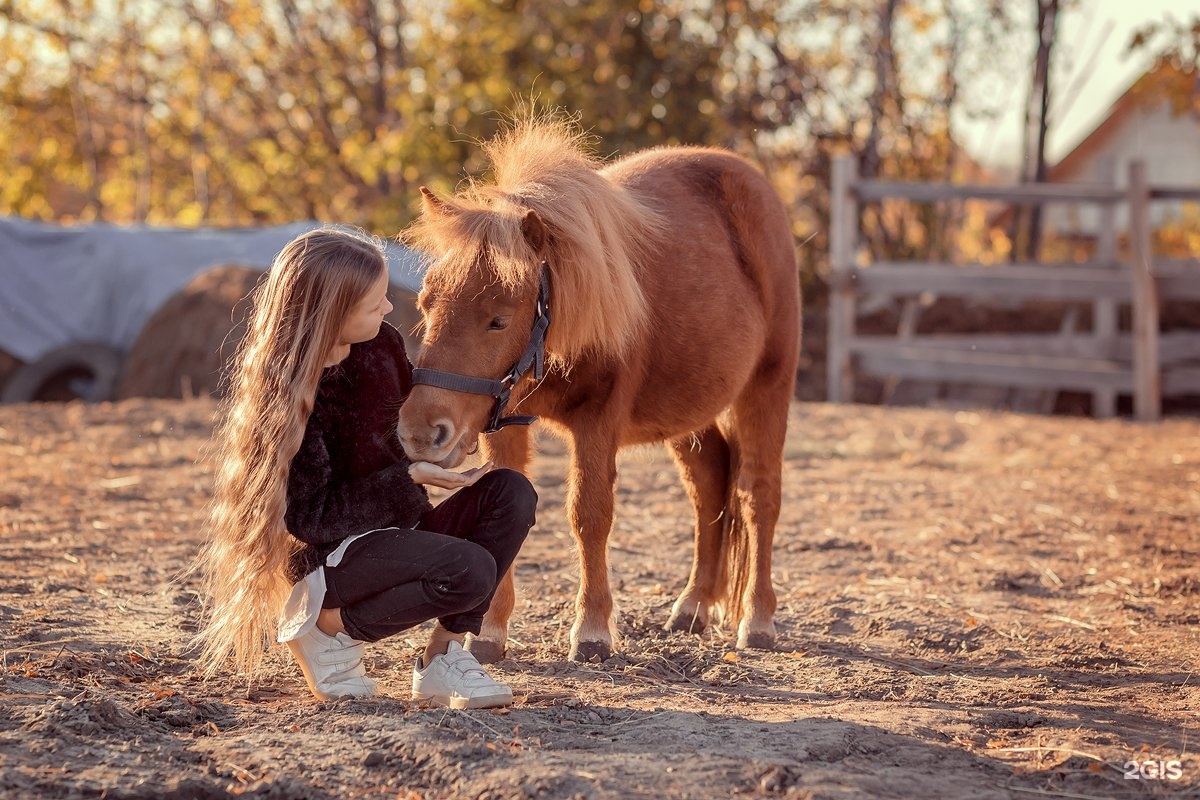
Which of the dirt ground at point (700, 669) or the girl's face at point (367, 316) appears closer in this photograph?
the dirt ground at point (700, 669)

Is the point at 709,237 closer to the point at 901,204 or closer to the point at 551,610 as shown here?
the point at 551,610

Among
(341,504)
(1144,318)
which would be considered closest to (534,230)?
(341,504)

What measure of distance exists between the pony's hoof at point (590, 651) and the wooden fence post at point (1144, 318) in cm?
767

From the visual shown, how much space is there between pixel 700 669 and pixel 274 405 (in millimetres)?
1532

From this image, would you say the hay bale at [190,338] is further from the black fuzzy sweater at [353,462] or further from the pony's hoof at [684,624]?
the black fuzzy sweater at [353,462]

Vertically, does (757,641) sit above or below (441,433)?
below

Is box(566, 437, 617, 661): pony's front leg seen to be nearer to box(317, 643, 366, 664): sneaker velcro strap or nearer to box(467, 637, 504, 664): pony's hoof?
box(467, 637, 504, 664): pony's hoof

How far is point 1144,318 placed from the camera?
10023 millimetres

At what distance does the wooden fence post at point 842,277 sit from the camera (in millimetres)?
11141

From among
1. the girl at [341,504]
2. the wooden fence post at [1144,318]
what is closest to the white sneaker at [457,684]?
the girl at [341,504]

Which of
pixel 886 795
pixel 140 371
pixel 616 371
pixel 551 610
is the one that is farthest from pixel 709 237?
pixel 140 371

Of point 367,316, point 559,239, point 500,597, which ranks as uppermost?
point 559,239

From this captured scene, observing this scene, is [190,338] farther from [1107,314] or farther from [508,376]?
[1107,314]

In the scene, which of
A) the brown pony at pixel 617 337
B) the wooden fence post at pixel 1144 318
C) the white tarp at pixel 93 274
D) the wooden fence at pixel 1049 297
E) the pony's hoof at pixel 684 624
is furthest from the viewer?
the white tarp at pixel 93 274
